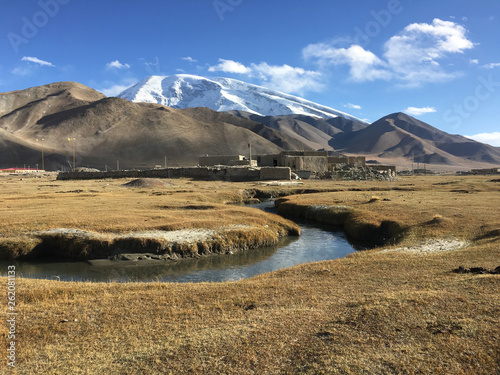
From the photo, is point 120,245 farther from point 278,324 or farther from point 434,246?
point 434,246

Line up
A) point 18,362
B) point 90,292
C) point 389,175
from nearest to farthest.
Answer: point 18,362 < point 90,292 < point 389,175

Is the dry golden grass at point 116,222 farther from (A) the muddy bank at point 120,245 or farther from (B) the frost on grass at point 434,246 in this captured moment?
(B) the frost on grass at point 434,246

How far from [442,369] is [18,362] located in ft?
33.4

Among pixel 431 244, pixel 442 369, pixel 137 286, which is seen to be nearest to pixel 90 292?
pixel 137 286

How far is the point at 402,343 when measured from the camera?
31.0ft

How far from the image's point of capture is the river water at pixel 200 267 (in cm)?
2180

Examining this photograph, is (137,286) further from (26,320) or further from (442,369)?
(442,369)

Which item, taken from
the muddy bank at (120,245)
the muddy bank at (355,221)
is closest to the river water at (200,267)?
the muddy bank at (120,245)

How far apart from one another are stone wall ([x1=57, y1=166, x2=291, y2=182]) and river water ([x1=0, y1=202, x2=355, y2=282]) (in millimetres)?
59893

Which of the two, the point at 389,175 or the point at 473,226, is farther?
the point at 389,175

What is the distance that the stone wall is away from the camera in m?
89.9

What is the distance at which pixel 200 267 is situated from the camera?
2411 centimetres

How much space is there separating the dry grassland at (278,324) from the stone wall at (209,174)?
7257 cm

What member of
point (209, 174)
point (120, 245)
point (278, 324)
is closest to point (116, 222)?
point (120, 245)
